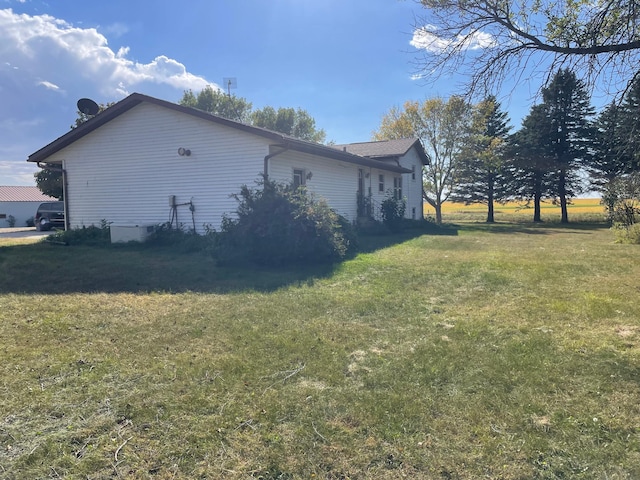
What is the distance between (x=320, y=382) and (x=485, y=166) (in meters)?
31.6

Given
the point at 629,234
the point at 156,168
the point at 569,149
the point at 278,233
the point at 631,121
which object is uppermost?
the point at 569,149

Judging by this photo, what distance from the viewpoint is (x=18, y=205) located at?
120 ft

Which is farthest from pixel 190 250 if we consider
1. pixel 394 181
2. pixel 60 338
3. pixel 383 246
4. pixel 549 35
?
pixel 394 181

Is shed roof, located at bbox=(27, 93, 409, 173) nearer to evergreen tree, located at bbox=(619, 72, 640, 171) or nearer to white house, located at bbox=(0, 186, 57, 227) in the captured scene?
evergreen tree, located at bbox=(619, 72, 640, 171)

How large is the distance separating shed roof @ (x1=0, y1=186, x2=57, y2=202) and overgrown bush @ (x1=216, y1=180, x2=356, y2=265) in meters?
35.0

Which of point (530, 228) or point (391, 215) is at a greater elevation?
point (391, 215)

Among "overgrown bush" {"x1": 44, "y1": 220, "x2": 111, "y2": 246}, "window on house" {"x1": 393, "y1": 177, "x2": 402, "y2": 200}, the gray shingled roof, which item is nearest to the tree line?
the gray shingled roof

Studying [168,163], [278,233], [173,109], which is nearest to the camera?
[278,233]

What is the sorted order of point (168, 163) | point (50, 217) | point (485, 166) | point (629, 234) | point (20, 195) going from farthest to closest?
1. point (20, 195)
2. point (485, 166)
3. point (50, 217)
4. point (629, 234)
5. point (168, 163)

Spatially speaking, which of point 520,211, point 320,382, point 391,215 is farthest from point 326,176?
point 520,211

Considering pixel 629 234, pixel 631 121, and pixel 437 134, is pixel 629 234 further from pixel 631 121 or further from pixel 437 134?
pixel 437 134

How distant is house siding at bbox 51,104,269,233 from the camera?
11.8m

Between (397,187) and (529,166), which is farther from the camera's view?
(529,166)

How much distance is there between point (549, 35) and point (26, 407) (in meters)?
7.04
